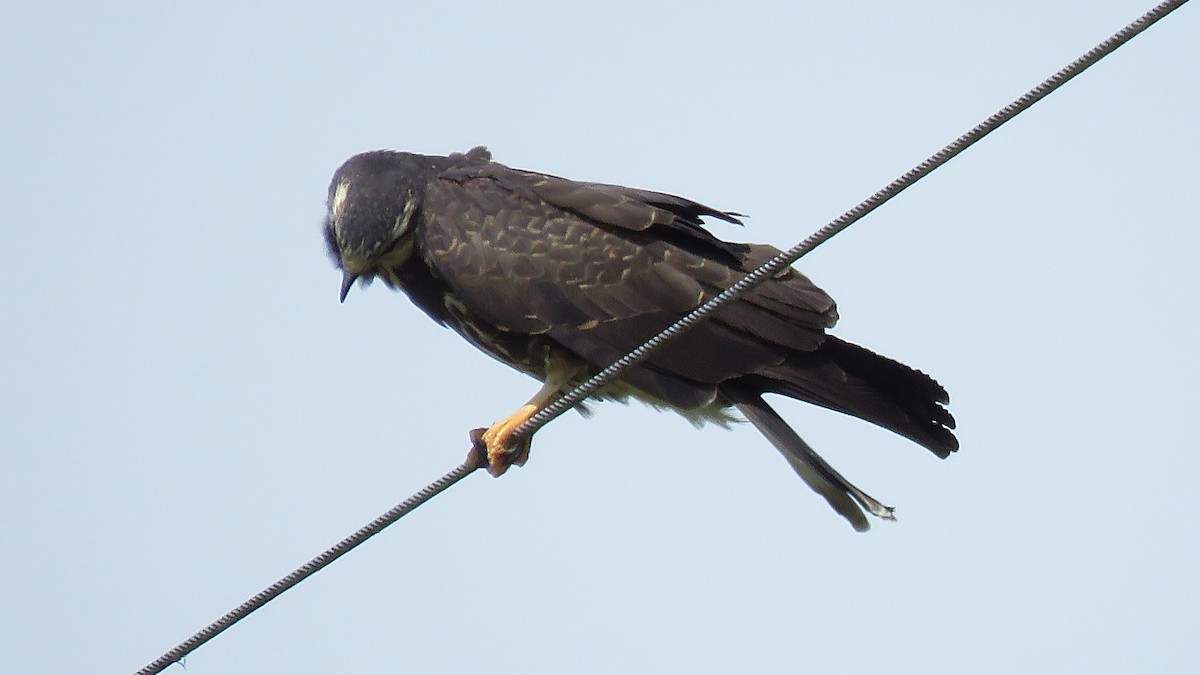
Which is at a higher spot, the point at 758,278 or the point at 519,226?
the point at 519,226

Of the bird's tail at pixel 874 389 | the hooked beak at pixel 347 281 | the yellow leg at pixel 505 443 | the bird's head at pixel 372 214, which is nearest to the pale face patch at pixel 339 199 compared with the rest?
the bird's head at pixel 372 214

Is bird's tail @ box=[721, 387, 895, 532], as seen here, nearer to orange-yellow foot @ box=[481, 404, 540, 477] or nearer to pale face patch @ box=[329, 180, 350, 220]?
orange-yellow foot @ box=[481, 404, 540, 477]

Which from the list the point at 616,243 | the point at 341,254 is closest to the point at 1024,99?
the point at 616,243

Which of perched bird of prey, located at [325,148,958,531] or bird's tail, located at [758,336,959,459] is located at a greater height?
perched bird of prey, located at [325,148,958,531]

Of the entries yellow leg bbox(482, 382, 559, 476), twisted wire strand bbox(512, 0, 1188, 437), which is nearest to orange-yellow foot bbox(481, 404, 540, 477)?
yellow leg bbox(482, 382, 559, 476)

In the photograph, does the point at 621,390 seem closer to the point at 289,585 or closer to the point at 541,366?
the point at 541,366

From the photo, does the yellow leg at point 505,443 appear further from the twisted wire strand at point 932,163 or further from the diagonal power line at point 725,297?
the twisted wire strand at point 932,163

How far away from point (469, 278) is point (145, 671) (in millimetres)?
2146

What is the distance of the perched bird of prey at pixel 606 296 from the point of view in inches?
235

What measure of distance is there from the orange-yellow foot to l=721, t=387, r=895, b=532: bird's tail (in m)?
0.85

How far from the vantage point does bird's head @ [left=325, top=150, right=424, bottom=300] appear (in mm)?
6520

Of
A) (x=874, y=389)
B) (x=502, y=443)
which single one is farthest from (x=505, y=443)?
(x=874, y=389)

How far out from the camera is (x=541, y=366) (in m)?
6.57

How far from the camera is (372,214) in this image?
257 inches
